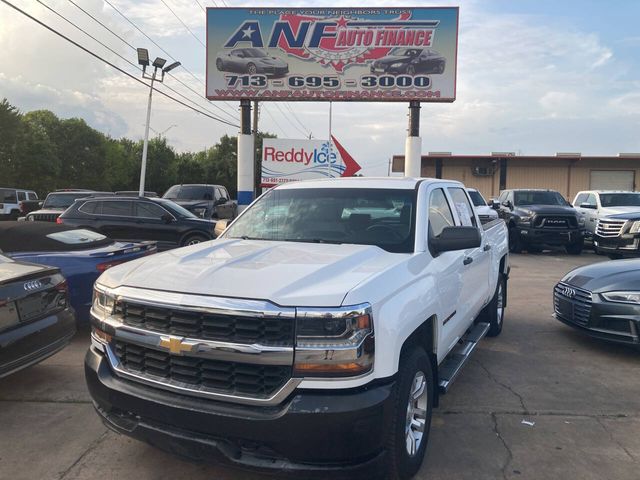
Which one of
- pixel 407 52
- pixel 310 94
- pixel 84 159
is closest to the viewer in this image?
pixel 407 52

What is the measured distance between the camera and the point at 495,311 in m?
6.42

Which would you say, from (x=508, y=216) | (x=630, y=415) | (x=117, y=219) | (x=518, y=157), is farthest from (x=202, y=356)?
(x=518, y=157)

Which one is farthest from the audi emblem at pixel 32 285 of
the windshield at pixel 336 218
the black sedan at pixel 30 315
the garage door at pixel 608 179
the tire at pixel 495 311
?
the garage door at pixel 608 179

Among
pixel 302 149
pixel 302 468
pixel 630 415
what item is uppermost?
pixel 302 149

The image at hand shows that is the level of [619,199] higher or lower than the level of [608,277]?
higher

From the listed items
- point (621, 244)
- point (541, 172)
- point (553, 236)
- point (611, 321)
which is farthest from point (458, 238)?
point (541, 172)

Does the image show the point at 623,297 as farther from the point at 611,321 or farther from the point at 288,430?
the point at 288,430

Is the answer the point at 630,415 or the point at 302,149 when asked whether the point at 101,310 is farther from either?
the point at 302,149

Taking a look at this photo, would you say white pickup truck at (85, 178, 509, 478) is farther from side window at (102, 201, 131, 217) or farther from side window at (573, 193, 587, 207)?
side window at (573, 193, 587, 207)

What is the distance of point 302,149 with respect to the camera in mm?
19578

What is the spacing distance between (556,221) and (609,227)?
183 centimetres

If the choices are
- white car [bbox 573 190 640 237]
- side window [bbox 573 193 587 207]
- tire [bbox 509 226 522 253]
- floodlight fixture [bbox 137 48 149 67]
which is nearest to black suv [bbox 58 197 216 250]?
tire [bbox 509 226 522 253]

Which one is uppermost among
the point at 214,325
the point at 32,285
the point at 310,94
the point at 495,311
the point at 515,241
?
the point at 310,94

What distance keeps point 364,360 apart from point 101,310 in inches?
67.8
